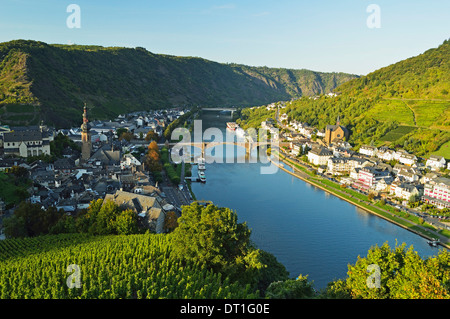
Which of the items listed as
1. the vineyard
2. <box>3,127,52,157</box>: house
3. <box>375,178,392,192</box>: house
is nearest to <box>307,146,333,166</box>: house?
<box>375,178,392,192</box>: house

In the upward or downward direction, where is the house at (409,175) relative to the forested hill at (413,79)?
downward

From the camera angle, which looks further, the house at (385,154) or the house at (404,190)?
the house at (385,154)

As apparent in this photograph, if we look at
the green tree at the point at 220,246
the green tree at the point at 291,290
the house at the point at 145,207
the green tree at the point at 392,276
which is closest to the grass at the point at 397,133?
the house at the point at 145,207

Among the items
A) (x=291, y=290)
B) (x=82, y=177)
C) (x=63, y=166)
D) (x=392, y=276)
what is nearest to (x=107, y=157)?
(x=63, y=166)

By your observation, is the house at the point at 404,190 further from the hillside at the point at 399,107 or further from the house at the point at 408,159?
the hillside at the point at 399,107

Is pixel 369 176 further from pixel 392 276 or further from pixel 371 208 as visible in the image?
pixel 392 276
